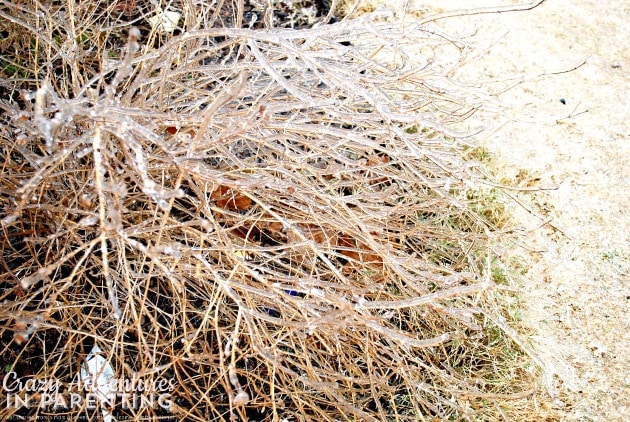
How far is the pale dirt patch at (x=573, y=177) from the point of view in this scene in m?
1.95

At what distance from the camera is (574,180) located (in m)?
2.49

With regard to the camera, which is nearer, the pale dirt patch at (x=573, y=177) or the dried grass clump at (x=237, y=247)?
the dried grass clump at (x=237, y=247)

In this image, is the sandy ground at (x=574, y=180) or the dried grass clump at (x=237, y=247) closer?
the dried grass clump at (x=237, y=247)

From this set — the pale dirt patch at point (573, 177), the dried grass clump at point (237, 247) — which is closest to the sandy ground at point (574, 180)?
the pale dirt patch at point (573, 177)

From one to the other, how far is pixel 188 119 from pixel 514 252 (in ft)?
4.34

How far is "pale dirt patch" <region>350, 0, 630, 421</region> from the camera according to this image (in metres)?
1.95

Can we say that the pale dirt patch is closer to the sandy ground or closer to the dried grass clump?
the sandy ground

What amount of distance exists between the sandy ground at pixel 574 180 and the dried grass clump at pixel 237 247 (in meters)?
0.21

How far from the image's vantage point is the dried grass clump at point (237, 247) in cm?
130

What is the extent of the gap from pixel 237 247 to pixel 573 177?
155cm

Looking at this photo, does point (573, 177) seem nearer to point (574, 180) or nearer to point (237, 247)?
point (574, 180)

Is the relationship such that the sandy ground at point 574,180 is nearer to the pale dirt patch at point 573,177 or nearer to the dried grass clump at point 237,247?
the pale dirt patch at point 573,177

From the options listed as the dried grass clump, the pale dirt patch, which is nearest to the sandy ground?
the pale dirt patch

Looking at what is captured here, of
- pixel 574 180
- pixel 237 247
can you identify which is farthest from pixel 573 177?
pixel 237 247
